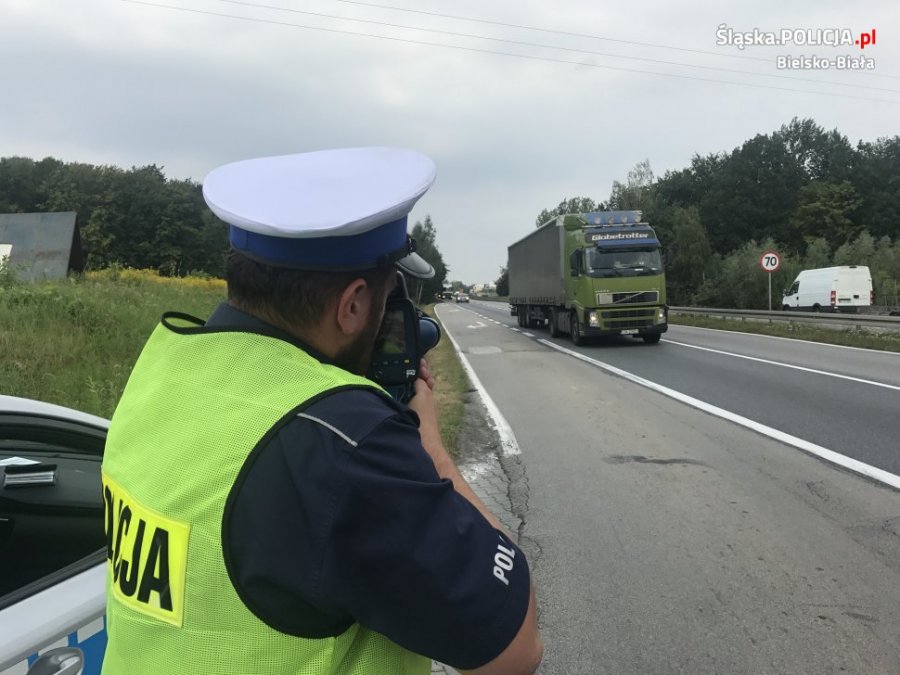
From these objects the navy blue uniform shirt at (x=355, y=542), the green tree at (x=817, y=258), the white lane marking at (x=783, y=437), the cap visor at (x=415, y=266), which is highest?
the green tree at (x=817, y=258)

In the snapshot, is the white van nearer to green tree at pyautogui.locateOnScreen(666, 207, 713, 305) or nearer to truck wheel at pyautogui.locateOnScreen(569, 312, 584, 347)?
truck wheel at pyautogui.locateOnScreen(569, 312, 584, 347)

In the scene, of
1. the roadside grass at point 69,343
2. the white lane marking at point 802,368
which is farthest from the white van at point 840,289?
the roadside grass at point 69,343

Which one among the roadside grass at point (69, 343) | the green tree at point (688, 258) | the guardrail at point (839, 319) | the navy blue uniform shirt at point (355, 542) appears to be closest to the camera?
the navy blue uniform shirt at point (355, 542)

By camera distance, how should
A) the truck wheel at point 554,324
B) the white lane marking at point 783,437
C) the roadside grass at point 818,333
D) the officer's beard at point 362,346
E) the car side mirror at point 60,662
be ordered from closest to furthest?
the officer's beard at point 362,346, the car side mirror at point 60,662, the white lane marking at point 783,437, the roadside grass at point 818,333, the truck wheel at point 554,324

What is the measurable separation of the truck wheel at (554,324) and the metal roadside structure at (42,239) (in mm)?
14404

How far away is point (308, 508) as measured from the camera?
0.88 m

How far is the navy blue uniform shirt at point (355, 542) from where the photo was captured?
2.90ft

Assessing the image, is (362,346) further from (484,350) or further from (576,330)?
(576,330)

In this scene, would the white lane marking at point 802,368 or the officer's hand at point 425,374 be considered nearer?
the officer's hand at point 425,374

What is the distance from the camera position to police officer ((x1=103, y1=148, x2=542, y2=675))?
2.93ft

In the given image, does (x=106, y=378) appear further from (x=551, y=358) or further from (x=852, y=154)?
(x=852, y=154)

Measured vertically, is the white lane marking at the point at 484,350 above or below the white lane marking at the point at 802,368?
below

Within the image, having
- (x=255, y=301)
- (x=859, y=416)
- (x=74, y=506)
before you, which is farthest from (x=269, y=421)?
(x=859, y=416)

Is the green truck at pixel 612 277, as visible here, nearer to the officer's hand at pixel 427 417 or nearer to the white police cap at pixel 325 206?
the officer's hand at pixel 427 417
